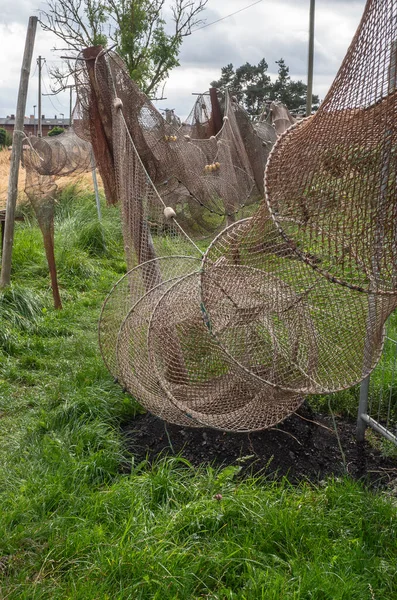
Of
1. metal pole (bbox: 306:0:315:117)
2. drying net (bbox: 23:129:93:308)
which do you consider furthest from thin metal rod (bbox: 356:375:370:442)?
metal pole (bbox: 306:0:315:117)

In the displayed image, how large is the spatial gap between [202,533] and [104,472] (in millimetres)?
762

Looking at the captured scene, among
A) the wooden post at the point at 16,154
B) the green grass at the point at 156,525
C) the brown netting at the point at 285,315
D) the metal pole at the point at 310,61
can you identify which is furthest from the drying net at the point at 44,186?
A: the metal pole at the point at 310,61

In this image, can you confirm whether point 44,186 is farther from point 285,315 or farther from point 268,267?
point 268,267

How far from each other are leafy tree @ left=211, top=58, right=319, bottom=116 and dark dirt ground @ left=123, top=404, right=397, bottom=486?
24.5 metres

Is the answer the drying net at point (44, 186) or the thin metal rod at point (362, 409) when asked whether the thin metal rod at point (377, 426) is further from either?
the drying net at point (44, 186)

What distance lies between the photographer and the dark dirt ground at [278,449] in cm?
351

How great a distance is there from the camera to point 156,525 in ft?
9.36

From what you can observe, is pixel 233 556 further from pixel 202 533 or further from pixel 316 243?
pixel 316 243

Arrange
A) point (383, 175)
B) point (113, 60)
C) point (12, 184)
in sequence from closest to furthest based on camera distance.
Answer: point (383, 175) → point (113, 60) → point (12, 184)

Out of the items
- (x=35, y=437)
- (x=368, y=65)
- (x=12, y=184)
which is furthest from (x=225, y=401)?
(x=12, y=184)

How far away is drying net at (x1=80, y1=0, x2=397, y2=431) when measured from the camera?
1.82 meters

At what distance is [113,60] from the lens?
188 inches

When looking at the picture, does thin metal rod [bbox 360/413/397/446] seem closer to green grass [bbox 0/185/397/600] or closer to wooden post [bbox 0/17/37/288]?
green grass [bbox 0/185/397/600]

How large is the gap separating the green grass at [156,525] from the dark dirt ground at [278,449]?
4.5 inches
